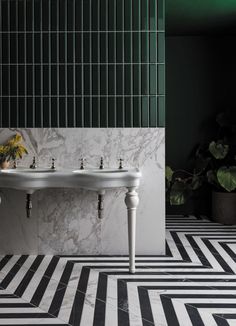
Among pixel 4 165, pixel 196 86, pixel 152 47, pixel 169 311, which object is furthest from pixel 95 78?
pixel 196 86

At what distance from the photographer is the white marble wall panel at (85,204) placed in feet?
12.5

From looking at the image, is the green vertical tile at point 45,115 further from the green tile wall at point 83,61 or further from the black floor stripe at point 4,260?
the black floor stripe at point 4,260

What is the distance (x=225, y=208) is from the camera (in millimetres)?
5199

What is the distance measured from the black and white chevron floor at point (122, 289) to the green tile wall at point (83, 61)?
112cm

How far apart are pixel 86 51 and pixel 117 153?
859 mm

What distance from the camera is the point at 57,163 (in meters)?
3.82

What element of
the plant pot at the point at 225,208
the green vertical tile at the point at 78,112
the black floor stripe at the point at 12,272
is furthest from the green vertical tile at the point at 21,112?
the plant pot at the point at 225,208

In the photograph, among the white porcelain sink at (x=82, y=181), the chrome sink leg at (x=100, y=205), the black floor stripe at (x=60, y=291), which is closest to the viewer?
the black floor stripe at (x=60, y=291)

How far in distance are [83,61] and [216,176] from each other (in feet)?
7.10

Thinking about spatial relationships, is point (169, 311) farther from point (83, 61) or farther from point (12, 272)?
point (83, 61)

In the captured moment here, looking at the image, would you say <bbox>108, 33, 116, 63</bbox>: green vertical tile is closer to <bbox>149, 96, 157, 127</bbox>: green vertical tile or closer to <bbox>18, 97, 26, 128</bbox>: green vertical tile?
<bbox>149, 96, 157, 127</bbox>: green vertical tile

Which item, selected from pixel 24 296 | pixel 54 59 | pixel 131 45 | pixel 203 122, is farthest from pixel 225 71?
pixel 24 296

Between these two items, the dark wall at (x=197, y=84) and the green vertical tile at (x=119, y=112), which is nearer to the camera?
the green vertical tile at (x=119, y=112)

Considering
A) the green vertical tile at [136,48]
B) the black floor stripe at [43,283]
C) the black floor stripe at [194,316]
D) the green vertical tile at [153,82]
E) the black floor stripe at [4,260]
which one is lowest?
the black floor stripe at [194,316]
